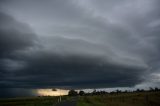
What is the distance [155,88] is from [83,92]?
172 feet

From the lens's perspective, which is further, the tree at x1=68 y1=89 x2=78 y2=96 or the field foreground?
the tree at x1=68 y1=89 x2=78 y2=96

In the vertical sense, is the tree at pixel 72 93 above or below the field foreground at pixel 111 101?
above

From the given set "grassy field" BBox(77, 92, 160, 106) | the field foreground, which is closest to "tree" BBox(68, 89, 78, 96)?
the field foreground

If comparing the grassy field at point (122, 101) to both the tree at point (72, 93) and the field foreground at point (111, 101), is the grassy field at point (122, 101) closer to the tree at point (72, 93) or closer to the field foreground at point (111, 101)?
the field foreground at point (111, 101)

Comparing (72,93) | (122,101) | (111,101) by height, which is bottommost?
(122,101)

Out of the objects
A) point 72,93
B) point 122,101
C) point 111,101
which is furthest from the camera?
point 72,93

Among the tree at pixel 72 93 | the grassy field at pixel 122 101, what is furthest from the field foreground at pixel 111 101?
the tree at pixel 72 93

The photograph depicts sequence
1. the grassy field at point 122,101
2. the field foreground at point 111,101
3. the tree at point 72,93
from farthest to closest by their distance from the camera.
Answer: the tree at point 72,93
the field foreground at point 111,101
the grassy field at point 122,101

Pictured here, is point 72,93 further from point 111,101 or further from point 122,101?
point 111,101

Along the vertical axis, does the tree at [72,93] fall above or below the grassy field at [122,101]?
above

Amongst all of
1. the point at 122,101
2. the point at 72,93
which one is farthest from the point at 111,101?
the point at 72,93

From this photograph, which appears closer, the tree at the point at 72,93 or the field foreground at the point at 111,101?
the field foreground at the point at 111,101

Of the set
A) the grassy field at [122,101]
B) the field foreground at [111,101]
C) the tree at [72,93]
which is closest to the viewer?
the grassy field at [122,101]

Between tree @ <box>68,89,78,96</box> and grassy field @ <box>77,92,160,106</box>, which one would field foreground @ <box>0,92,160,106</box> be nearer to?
grassy field @ <box>77,92,160,106</box>
